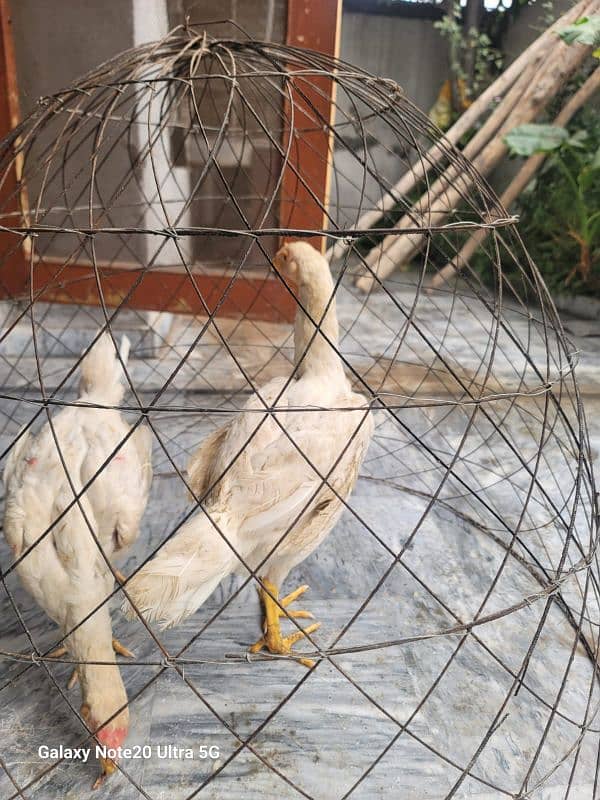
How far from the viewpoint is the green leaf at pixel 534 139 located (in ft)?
9.75

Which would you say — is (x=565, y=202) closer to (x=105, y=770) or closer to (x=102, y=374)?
(x=102, y=374)

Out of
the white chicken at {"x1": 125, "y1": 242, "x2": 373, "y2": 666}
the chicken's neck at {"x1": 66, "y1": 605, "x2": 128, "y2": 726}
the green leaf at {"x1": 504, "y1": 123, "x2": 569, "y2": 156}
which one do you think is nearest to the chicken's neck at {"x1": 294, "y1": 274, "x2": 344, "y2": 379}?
the white chicken at {"x1": 125, "y1": 242, "x2": 373, "y2": 666}

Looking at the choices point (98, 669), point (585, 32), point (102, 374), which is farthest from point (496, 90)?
point (98, 669)

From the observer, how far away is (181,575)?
892mm

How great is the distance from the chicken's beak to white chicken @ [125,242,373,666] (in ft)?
0.64

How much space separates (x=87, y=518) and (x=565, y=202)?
10.2 ft

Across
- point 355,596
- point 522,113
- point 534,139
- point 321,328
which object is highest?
point 522,113

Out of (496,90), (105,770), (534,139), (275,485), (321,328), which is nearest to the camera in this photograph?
(105,770)

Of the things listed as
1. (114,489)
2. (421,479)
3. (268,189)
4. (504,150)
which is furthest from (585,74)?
(114,489)

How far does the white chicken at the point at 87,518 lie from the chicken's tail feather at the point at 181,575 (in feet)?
0.32

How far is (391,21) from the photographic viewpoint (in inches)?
159

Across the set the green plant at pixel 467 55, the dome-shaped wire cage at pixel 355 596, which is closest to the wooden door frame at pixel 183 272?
the dome-shaped wire cage at pixel 355 596

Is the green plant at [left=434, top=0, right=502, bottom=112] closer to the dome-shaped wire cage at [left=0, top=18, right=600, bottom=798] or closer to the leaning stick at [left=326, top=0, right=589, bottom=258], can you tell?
the leaning stick at [left=326, top=0, right=589, bottom=258]

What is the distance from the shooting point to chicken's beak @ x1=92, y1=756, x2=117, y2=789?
86cm
